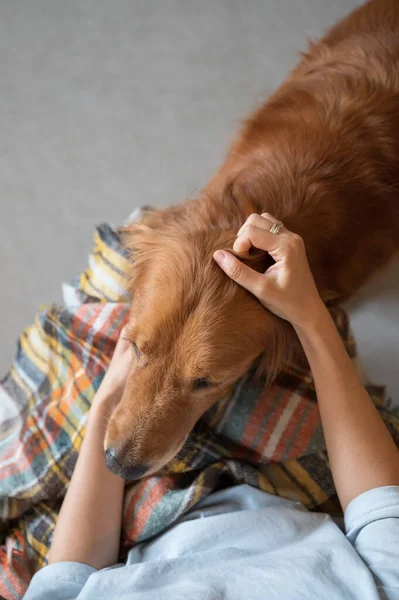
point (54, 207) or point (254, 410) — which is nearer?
point (254, 410)

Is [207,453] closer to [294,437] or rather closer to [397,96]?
[294,437]

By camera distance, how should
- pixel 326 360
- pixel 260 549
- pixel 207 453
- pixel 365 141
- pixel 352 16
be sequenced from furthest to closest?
pixel 352 16, pixel 365 141, pixel 207 453, pixel 326 360, pixel 260 549

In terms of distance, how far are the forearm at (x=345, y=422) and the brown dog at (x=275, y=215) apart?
0.45 feet

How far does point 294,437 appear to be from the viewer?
59.4 inches

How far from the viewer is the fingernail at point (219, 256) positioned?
1255mm

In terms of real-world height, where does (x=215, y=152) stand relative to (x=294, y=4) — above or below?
below

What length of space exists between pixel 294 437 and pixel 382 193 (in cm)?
78

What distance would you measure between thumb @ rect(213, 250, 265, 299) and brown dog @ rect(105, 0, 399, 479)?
44mm

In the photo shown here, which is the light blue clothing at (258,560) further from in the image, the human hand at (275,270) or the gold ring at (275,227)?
the gold ring at (275,227)

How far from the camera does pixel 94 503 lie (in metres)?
1.34

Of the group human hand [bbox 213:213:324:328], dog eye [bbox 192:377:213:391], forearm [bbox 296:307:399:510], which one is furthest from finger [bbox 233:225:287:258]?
dog eye [bbox 192:377:213:391]

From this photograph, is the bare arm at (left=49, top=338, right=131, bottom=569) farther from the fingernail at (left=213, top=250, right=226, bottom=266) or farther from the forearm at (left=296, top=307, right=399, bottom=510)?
the forearm at (left=296, top=307, right=399, bottom=510)

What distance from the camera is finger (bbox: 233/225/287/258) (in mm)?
1217

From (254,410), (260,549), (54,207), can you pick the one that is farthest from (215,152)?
(260,549)
